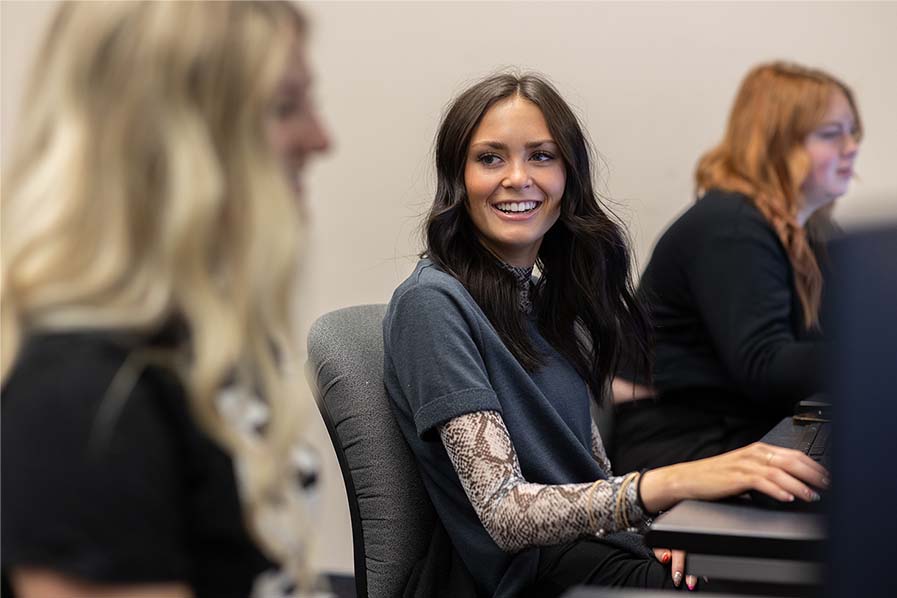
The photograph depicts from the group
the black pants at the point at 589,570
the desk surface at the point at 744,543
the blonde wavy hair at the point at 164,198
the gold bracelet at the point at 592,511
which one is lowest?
the black pants at the point at 589,570

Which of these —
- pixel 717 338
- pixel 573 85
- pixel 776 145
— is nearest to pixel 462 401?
pixel 717 338

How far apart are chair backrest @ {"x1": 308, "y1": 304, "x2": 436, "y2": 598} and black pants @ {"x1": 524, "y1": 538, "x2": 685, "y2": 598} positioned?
0.18 metres

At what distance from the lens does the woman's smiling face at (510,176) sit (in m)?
1.77

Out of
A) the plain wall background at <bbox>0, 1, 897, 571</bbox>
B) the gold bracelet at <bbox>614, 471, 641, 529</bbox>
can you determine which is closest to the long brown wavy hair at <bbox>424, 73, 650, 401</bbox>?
the gold bracelet at <bbox>614, 471, 641, 529</bbox>

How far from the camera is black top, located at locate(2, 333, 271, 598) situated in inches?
29.8

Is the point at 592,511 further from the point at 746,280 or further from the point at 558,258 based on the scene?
the point at 746,280

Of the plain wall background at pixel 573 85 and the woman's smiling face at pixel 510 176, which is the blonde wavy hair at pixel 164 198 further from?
the plain wall background at pixel 573 85

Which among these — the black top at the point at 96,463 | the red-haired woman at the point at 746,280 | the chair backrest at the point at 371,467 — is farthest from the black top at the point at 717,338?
the black top at the point at 96,463

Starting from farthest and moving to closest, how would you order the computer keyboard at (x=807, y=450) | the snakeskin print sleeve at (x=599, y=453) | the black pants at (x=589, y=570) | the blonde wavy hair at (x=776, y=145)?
the blonde wavy hair at (x=776, y=145) < the snakeskin print sleeve at (x=599, y=453) < the black pants at (x=589, y=570) < the computer keyboard at (x=807, y=450)

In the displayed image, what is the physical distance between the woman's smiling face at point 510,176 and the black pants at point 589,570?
1.39 feet

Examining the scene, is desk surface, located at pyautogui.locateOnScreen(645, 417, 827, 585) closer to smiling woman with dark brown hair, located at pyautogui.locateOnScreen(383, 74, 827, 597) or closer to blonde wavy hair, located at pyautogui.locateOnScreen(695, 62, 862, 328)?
smiling woman with dark brown hair, located at pyautogui.locateOnScreen(383, 74, 827, 597)

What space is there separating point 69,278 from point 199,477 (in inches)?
6.2

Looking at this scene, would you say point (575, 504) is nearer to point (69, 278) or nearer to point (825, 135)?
point (69, 278)

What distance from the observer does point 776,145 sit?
255cm
